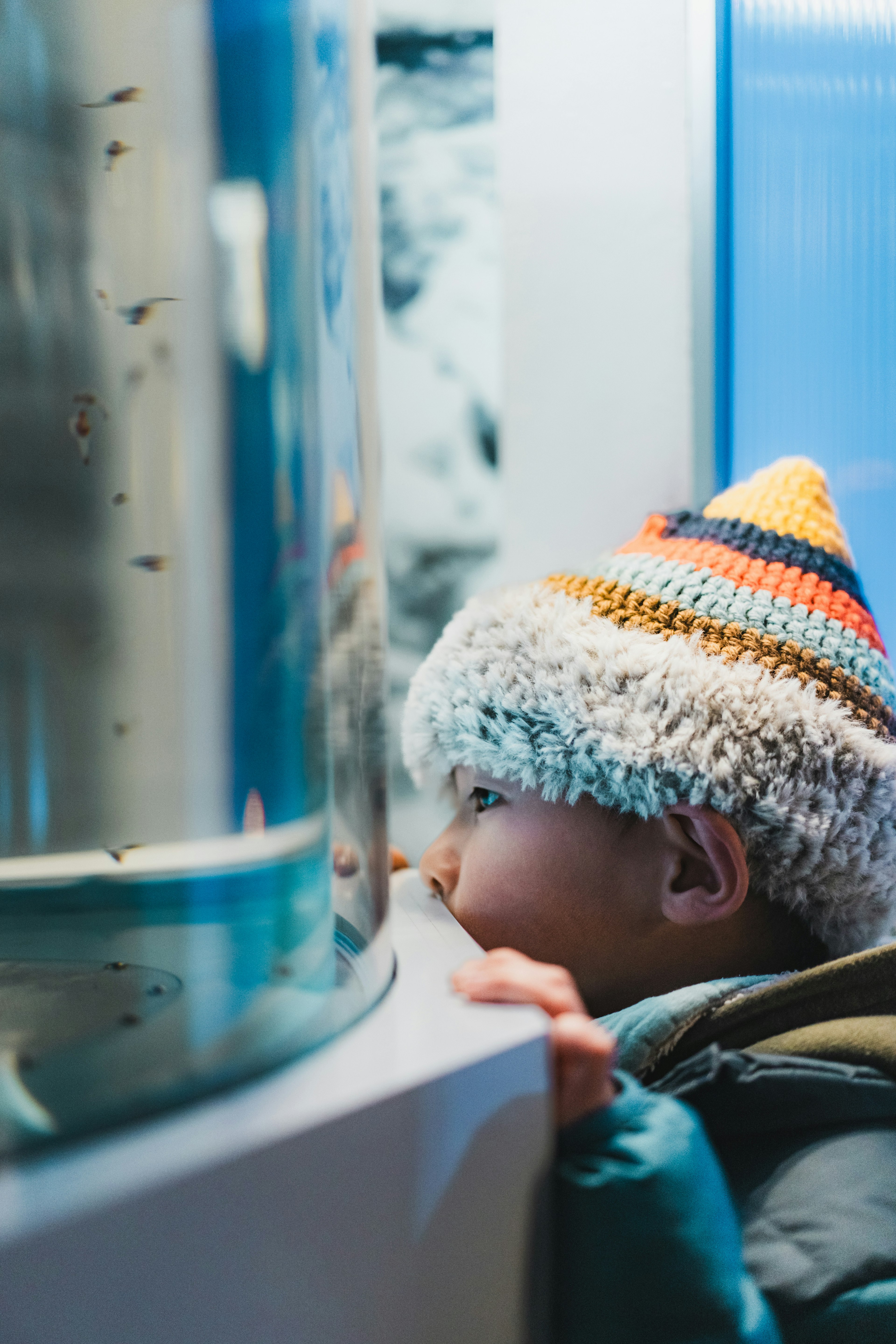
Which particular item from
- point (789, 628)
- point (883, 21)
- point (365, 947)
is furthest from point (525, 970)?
point (883, 21)

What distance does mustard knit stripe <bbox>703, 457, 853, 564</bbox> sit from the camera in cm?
63

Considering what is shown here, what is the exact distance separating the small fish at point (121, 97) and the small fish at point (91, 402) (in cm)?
12

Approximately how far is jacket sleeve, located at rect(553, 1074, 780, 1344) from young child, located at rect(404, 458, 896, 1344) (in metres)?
0.03

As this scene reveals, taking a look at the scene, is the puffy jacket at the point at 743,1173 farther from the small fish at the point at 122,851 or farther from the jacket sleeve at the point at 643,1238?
the small fish at the point at 122,851

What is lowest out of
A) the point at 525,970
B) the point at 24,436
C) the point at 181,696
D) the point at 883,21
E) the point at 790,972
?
the point at 790,972

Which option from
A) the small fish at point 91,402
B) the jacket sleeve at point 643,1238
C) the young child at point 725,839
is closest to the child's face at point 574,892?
the young child at point 725,839

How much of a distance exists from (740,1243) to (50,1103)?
27 cm

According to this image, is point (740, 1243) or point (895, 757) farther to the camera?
point (895, 757)

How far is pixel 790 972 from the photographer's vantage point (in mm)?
587

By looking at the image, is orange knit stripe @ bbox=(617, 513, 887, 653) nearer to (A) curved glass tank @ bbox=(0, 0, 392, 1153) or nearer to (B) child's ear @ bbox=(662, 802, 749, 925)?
(B) child's ear @ bbox=(662, 802, 749, 925)

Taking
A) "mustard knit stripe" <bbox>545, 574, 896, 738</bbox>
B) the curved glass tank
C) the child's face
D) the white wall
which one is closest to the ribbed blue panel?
the white wall

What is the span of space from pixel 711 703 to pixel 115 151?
1.27ft

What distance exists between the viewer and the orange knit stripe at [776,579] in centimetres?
58

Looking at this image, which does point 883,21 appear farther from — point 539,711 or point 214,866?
point 214,866
